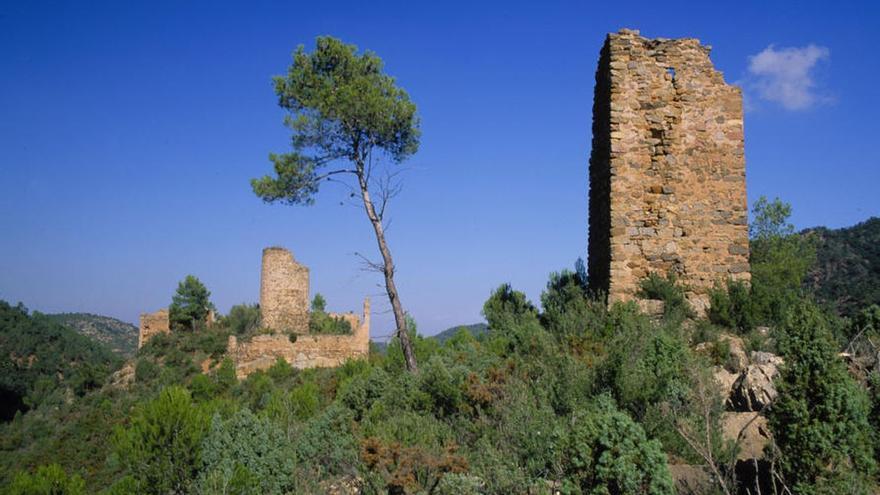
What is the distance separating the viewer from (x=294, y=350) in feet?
92.1

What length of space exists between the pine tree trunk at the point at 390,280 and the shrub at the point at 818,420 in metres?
6.45

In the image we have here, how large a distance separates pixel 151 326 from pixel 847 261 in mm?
31081

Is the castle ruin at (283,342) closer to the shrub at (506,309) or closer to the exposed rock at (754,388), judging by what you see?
the shrub at (506,309)

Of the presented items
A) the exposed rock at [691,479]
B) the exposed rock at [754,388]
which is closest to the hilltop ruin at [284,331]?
the exposed rock at [754,388]

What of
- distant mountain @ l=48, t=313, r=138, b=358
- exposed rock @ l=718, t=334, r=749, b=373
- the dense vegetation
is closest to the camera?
the dense vegetation

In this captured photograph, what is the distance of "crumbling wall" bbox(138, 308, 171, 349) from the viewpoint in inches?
1226

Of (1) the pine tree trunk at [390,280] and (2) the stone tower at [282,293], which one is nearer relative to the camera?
(1) the pine tree trunk at [390,280]

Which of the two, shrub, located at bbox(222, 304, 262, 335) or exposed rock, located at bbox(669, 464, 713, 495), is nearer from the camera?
exposed rock, located at bbox(669, 464, 713, 495)

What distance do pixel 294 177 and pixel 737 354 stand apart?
7.94 metres

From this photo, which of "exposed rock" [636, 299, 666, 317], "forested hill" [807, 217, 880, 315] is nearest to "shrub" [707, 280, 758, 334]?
"exposed rock" [636, 299, 666, 317]

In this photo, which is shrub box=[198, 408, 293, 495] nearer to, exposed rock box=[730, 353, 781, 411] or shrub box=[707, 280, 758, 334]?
exposed rock box=[730, 353, 781, 411]

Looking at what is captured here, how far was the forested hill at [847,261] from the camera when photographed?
26.1m

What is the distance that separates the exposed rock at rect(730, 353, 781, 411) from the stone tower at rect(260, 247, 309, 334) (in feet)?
86.8

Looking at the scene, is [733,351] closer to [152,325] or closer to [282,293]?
[282,293]
